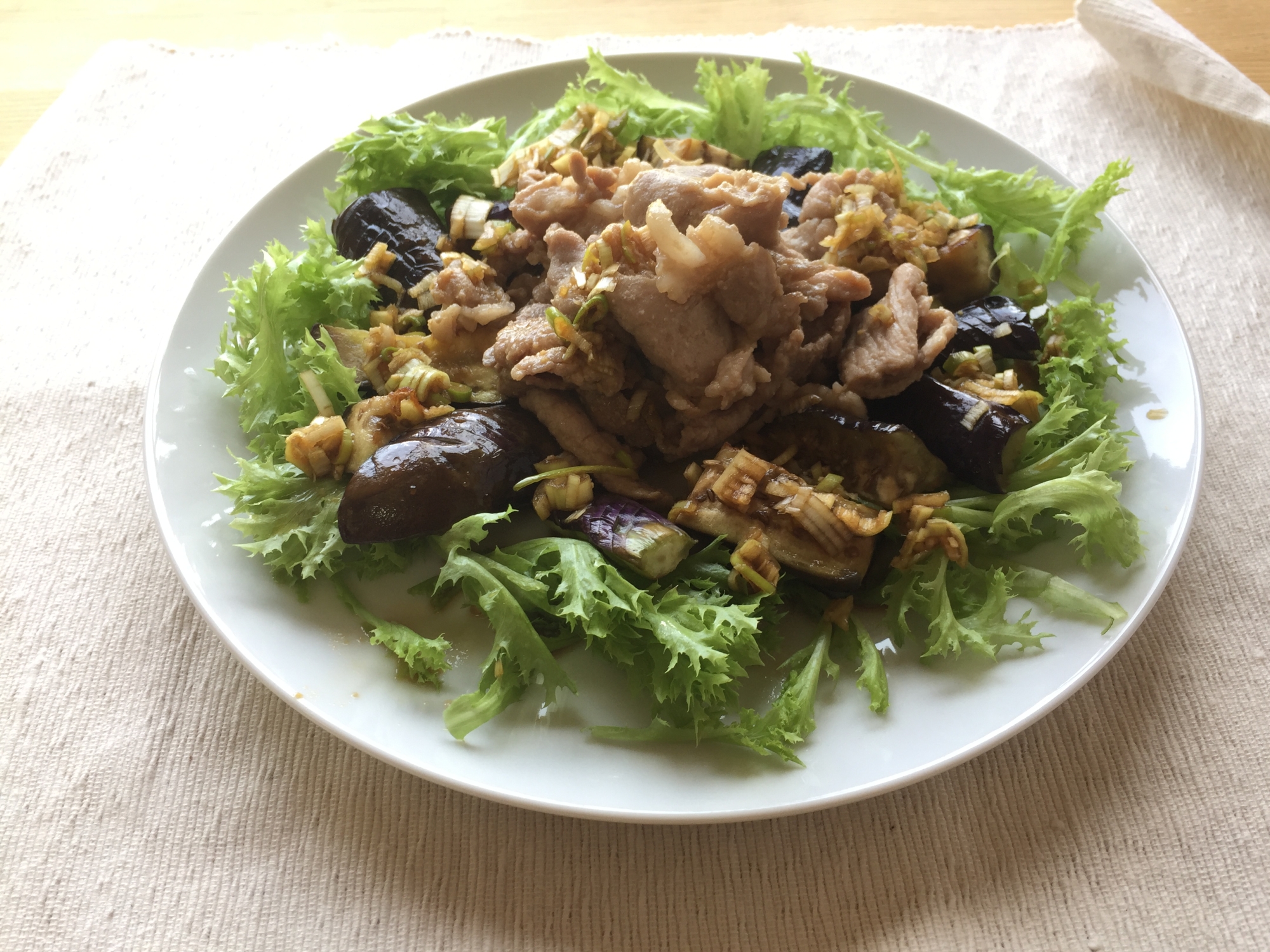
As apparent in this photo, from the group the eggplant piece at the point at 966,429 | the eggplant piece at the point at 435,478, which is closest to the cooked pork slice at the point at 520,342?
the eggplant piece at the point at 435,478

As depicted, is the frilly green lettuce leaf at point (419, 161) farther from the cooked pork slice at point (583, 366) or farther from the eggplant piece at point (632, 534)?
the eggplant piece at point (632, 534)

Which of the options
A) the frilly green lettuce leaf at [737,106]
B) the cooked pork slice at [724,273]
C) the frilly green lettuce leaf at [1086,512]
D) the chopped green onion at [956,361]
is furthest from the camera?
the frilly green lettuce leaf at [737,106]

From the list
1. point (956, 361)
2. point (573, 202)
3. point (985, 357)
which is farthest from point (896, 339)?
point (573, 202)

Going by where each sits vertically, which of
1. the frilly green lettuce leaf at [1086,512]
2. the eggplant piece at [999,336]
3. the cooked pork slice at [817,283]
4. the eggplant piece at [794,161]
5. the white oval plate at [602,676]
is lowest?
the white oval plate at [602,676]

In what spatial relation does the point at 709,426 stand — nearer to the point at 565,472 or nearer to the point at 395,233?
the point at 565,472

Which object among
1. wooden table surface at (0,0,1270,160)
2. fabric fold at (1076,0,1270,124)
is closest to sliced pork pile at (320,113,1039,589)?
fabric fold at (1076,0,1270,124)

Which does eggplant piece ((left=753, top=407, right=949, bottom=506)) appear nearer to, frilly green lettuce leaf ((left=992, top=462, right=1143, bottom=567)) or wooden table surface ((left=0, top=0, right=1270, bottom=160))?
frilly green lettuce leaf ((left=992, top=462, right=1143, bottom=567))
